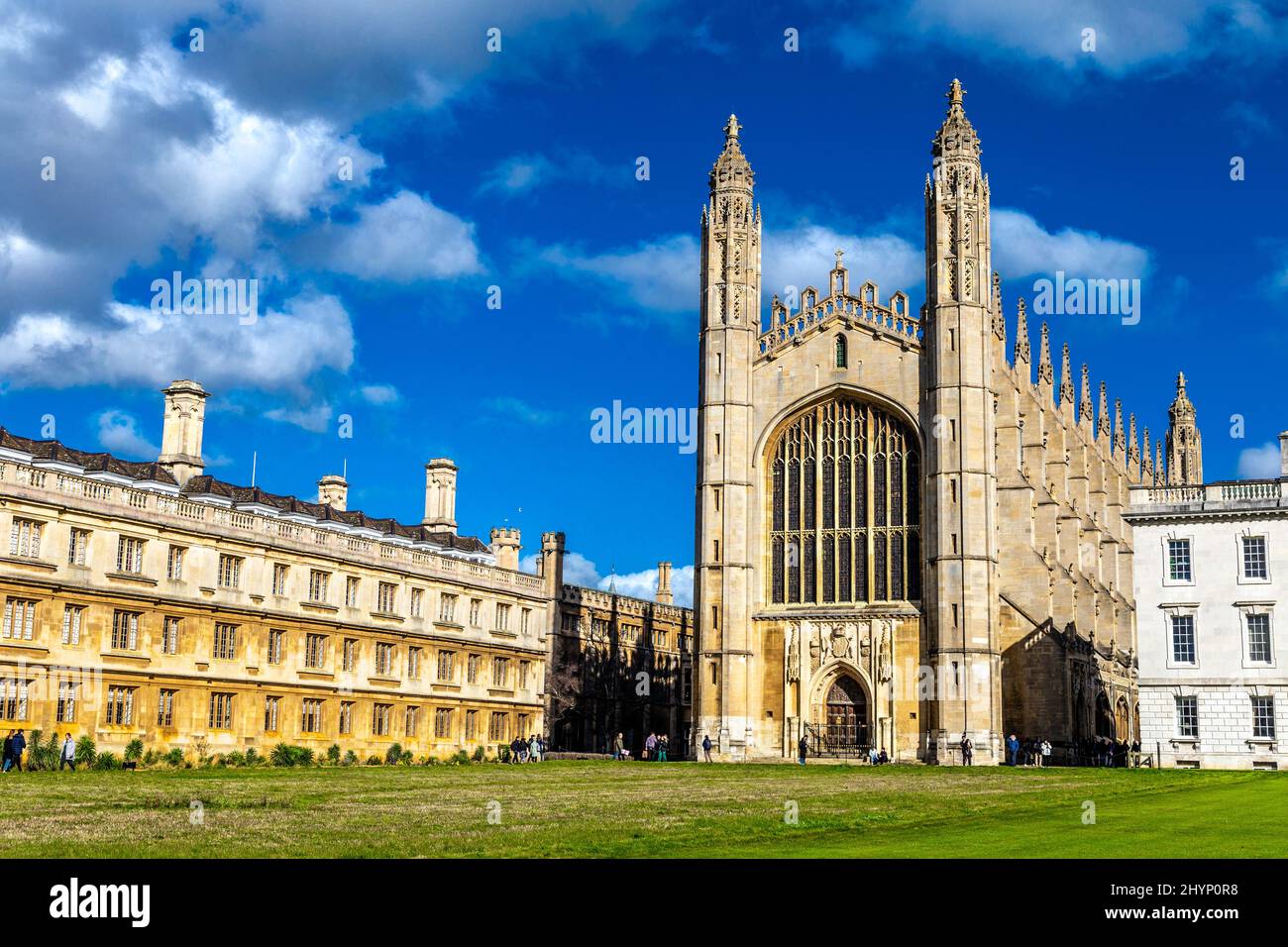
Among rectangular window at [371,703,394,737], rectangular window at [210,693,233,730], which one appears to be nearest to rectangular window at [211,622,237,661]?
rectangular window at [210,693,233,730]

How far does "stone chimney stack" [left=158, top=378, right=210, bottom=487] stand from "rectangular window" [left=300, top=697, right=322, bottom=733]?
37.0 feet

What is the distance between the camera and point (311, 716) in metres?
53.8

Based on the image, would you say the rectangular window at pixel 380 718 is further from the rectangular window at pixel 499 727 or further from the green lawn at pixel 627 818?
the green lawn at pixel 627 818

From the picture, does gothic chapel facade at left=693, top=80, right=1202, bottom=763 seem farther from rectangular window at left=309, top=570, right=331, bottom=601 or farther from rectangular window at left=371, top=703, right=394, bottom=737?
rectangular window at left=309, top=570, right=331, bottom=601

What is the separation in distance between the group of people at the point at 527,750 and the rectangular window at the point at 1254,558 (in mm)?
27856

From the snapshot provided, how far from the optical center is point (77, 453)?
183 ft

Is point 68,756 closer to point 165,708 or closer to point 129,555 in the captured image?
point 165,708

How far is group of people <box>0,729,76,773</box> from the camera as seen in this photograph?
129ft

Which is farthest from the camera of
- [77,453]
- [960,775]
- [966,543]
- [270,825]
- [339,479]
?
[339,479]

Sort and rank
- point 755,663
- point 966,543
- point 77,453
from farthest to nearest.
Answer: point 755,663, point 966,543, point 77,453

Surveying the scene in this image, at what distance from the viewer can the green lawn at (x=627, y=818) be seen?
1627 centimetres

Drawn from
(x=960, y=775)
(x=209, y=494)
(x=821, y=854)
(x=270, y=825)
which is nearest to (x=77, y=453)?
(x=209, y=494)
